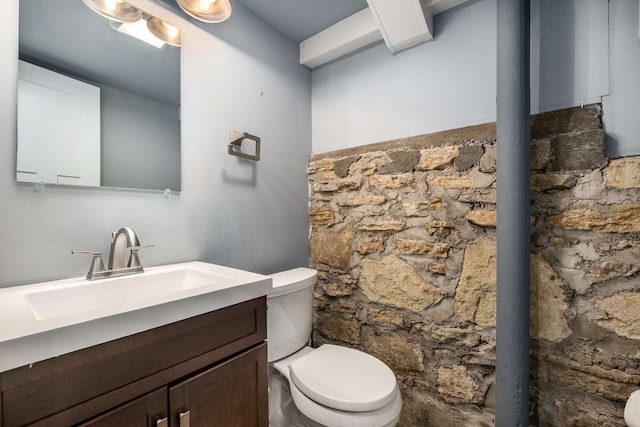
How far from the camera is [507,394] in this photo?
3.86ft

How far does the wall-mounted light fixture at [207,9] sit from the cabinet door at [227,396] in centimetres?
143

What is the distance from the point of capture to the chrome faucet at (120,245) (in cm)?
110

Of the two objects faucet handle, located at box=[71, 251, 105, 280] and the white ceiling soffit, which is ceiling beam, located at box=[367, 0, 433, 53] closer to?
the white ceiling soffit

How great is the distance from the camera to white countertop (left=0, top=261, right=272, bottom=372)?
1.85ft

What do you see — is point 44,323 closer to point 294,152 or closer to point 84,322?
point 84,322

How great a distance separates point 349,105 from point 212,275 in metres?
1.33

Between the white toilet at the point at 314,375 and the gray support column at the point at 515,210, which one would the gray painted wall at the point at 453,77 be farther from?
the white toilet at the point at 314,375

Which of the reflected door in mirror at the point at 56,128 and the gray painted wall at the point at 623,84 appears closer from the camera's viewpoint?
the reflected door in mirror at the point at 56,128

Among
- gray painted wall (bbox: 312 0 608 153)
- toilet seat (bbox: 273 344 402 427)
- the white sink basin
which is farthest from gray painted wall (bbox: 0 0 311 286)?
toilet seat (bbox: 273 344 402 427)

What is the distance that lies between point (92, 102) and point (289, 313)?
1.24 m

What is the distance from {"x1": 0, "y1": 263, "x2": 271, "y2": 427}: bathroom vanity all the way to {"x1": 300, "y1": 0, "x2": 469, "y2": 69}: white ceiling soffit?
1.41m

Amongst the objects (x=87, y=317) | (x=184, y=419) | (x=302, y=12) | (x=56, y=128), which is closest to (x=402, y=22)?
(x=302, y=12)

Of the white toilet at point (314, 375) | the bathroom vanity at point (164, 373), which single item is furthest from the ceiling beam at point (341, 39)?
the bathroom vanity at point (164, 373)

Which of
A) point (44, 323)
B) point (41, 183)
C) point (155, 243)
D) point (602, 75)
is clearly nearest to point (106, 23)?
point (41, 183)
